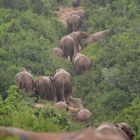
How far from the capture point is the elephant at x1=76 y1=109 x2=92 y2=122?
23148 millimetres

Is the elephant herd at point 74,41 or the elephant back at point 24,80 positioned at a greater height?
the elephant back at point 24,80

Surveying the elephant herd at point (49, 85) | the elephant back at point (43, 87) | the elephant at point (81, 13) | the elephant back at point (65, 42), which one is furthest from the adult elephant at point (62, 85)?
the elephant at point (81, 13)

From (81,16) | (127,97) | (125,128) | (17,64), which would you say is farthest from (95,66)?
(125,128)

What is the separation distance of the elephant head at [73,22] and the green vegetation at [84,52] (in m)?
0.47

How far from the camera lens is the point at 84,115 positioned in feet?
76.3

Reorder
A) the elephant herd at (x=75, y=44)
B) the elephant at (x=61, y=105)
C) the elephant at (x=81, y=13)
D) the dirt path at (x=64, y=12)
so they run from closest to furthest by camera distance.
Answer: the elephant at (x=61, y=105)
the elephant herd at (x=75, y=44)
the elephant at (x=81, y=13)
the dirt path at (x=64, y=12)

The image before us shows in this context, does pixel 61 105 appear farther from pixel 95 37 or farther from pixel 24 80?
pixel 95 37

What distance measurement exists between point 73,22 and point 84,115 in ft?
49.7

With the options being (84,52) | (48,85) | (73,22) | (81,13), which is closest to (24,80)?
(48,85)

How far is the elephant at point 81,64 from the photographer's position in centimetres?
3014

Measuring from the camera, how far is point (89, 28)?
125 feet

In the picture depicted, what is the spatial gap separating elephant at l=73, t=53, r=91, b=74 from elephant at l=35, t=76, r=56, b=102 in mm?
4071

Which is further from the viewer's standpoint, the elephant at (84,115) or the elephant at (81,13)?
the elephant at (81,13)

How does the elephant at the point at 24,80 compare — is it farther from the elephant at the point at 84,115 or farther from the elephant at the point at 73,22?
the elephant at the point at 73,22
